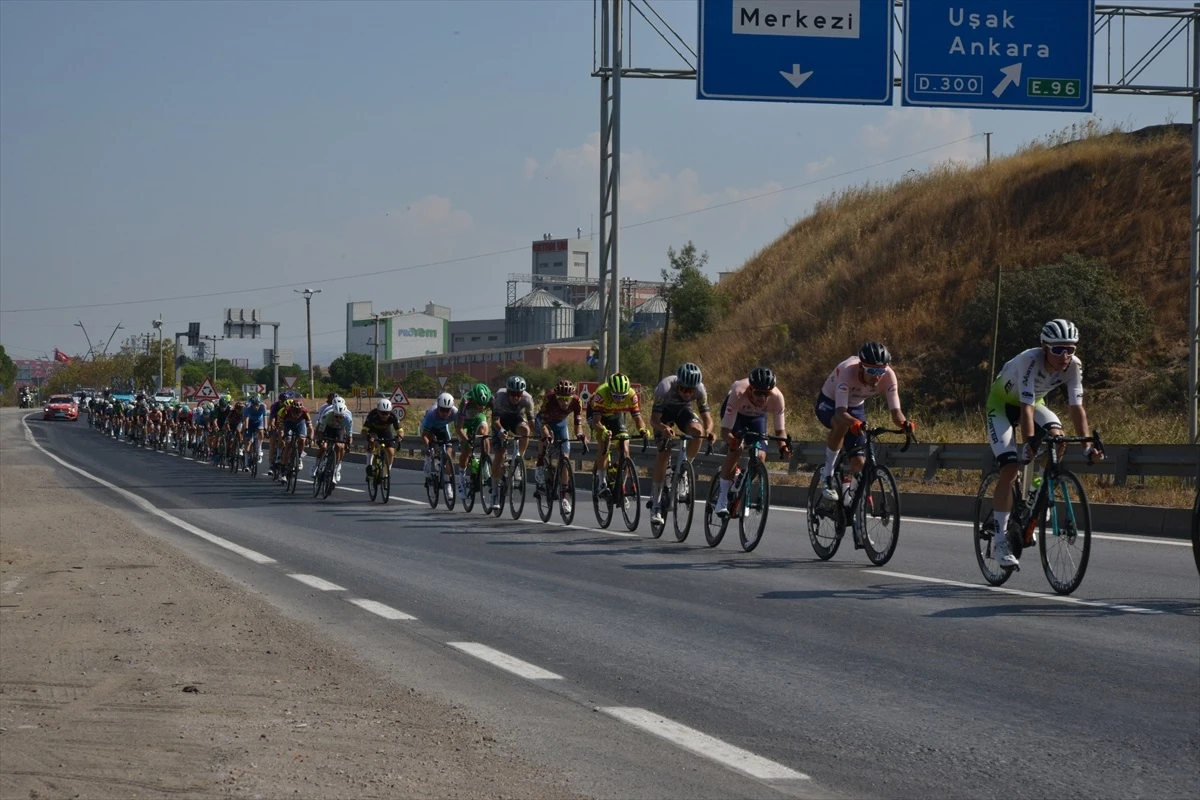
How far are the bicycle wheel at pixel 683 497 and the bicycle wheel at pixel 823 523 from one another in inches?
83.2

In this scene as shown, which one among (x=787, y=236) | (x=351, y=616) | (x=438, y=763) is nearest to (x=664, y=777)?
(x=438, y=763)

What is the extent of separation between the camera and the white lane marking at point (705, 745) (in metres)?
5.67

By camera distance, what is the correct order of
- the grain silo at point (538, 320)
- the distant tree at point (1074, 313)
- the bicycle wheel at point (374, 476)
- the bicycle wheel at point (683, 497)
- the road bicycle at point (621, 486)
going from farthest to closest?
the grain silo at point (538, 320), the distant tree at point (1074, 313), the bicycle wheel at point (374, 476), the road bicycle at point (621, 486), the bicycle wheel at point (683, 497)

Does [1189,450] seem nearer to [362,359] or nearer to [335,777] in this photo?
[335,777]

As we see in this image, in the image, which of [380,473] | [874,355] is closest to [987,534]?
[874,355]

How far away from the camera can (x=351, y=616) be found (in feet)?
33.1

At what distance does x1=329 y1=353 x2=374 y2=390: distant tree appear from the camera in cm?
13825

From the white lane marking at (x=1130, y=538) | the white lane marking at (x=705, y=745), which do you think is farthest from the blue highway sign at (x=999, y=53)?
the white lane marking at (x=705, y=745)

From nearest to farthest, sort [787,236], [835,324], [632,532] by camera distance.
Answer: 1. [632,532]
2. [835,324]
3. [787,236]

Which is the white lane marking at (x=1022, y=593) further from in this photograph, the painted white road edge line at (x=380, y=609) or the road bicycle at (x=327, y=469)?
the road bicycle at (x=327, y=469)

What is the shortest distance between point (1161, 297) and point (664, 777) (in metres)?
47.8

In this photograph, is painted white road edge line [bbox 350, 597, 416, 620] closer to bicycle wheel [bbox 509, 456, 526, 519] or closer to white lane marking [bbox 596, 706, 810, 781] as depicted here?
white lane marking [bbox 596, 706, 810, 781]

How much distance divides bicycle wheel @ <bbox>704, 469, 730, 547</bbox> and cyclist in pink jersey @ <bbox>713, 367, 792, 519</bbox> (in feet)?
Answer: 0.62

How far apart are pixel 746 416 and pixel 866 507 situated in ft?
5.67
